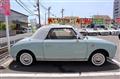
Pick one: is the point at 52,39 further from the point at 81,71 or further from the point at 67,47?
the point at 81,71

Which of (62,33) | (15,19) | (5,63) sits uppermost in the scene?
(15,19)

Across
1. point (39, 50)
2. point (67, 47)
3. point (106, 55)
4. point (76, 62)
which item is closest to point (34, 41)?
point (39, 50)

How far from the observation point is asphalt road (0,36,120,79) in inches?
294

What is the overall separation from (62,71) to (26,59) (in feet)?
5.10

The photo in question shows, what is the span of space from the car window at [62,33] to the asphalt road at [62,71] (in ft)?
3.61

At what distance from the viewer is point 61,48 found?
8672mm

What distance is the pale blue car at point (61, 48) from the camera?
867 cm

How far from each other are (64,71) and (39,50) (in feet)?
4.21

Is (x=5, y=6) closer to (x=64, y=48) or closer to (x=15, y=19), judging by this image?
(x=64, y=48)

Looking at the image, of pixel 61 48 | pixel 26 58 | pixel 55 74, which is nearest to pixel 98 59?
pixel 61 48

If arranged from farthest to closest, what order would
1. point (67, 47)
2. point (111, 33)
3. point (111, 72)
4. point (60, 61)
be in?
point (111, 33)
point (60, 61)
point (67, 47)
point (111, 72)

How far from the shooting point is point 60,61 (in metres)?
9.52

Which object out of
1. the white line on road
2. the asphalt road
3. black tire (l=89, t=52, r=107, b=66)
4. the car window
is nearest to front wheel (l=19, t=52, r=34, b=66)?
the asphalt road

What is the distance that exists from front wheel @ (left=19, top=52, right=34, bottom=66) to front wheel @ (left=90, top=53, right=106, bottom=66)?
2.29 m
